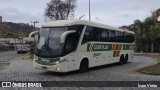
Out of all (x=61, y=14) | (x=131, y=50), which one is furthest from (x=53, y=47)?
(x=61, y=14)

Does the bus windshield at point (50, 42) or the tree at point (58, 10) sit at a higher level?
the tree at point (58, 10)

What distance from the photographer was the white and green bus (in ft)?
62.7

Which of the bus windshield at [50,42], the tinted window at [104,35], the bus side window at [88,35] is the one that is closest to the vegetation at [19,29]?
the tinted window at [104,35]

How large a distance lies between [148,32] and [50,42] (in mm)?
53178

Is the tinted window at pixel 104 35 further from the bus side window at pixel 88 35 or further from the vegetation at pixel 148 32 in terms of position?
the vegetation at pixel 148 32

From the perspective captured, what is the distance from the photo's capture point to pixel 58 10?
70562 millimetres

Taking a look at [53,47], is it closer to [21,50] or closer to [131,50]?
[131,50]

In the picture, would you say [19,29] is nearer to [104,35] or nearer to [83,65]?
[104,35]

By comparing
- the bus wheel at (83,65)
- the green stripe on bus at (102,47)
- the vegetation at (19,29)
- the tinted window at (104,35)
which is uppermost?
the vegetation at (19,29)

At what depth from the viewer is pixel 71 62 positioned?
19.9 m

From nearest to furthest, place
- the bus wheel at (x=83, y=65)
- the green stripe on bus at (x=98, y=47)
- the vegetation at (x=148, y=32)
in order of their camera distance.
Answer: the bus wheel at (x=83, y=65), the green stripe on bus at (x=98, y=47), the vegetation at (x=148, y=32)

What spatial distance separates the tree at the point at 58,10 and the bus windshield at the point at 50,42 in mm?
50417

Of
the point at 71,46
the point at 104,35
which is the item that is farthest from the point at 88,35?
the point at 104,35

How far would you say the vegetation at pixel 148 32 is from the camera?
68.9 metres
